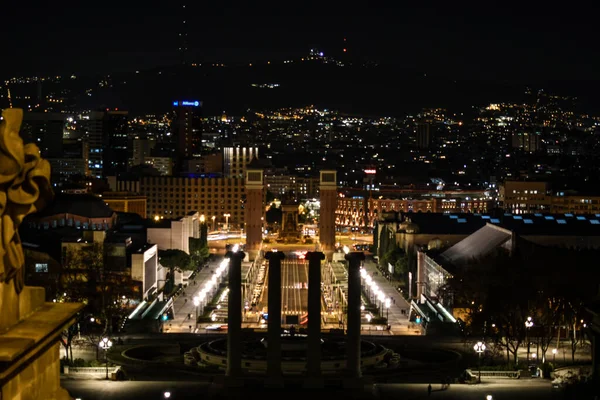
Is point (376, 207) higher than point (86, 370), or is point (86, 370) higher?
point (376, 207)

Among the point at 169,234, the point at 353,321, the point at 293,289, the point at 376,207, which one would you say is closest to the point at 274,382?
the point at 353,321

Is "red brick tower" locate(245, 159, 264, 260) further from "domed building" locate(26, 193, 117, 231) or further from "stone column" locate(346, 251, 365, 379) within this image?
"stone column" locate(346, 251, 365, 379)

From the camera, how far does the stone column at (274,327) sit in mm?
40562

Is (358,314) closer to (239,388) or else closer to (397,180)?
(239,388)

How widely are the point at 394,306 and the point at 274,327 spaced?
105 ft

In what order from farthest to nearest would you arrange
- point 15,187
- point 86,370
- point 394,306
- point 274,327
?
point 394,306 → point 86,370 → point 274,327 → point 15,187

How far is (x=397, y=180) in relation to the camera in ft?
616

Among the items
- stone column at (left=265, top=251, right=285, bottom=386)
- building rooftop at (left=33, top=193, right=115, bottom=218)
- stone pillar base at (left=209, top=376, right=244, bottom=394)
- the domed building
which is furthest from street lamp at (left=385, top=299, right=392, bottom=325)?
building rooftop at (left=33, top=193, right=115, bottom=218)

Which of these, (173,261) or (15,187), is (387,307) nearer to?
(173,261)

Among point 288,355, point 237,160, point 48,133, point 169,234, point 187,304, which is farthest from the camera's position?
point 48,133

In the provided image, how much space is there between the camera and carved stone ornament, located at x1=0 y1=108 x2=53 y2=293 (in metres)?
4.91

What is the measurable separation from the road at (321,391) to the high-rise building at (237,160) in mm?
124968

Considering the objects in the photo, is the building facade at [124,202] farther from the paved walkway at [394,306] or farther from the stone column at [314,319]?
the stone column at [314,319]

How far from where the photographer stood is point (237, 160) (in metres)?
165
